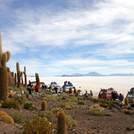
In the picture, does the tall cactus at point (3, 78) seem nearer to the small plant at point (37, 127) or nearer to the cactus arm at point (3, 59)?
the cactus arm at point (3, 59)

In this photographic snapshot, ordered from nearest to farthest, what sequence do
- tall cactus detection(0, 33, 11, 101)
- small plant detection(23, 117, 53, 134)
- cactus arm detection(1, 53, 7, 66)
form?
1. small plant detection(23, 117, 53, 134)
2. tall cactus detection(0, 33, 11, 101)
3. cactus arm detection(1, 53, 7, 66)

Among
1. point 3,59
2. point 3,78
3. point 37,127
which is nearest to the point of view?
point 37,127

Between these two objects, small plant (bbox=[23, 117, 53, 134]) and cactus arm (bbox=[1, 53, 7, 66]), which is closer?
small plant (bbox=[23, 117, 53, 134])

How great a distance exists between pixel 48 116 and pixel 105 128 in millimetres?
3503

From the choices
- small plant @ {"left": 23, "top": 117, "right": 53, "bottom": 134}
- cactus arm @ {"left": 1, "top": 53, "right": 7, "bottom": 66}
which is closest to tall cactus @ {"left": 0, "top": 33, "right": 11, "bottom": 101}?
cactus arm @ {"left": 1, "top": 53, "right": 7, "bottom": 66}

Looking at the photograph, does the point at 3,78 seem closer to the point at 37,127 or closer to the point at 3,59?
the point at 3,59

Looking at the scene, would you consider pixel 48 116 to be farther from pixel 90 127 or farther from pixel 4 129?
pixel 4 129

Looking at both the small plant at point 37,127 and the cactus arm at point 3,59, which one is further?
the cactus arm at point 3,59

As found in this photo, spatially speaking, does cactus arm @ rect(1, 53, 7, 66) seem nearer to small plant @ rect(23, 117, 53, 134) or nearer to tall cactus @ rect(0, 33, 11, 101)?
tall cactus @ rect(0, 33, 11, 101)

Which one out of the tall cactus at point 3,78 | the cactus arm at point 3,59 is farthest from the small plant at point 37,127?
the cactus arm at point 3,59

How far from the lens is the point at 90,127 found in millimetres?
9578

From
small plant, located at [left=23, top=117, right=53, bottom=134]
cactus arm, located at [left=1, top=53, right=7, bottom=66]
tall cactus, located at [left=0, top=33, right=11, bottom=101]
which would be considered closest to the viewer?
small plant, located at [left=23, top=117, right=53, bottom=134]

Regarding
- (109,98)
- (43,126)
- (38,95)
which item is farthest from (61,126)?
(109,98)

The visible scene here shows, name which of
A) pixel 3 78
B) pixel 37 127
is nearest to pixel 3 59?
pixel 3 78
